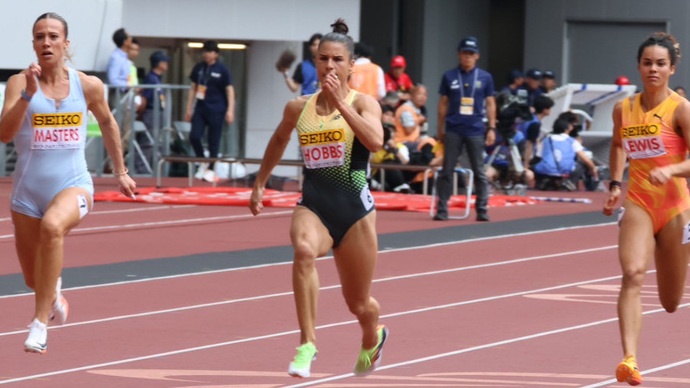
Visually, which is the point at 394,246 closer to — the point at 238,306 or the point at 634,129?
the point at 238,306

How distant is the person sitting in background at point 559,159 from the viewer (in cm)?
2244

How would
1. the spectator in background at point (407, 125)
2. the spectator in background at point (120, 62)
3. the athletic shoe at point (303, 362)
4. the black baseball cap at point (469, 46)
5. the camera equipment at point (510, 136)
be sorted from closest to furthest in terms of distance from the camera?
the athletic shoe at point (303, 362)
the black baseball cap at point (469, 46)
the spectator in background at point (407, 125)
the camera equipment at point (510, 136)
the spectator in background at point (120, 62)

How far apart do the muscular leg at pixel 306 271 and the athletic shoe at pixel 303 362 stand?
6 centimetres

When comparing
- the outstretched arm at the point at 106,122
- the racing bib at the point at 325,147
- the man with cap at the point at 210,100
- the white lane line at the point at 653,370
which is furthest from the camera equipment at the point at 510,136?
the racing bib at the point at 325,147

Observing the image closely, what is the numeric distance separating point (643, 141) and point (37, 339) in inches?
132

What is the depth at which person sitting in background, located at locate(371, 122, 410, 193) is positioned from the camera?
20516 millimetres

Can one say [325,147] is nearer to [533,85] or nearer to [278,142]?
[278,142]

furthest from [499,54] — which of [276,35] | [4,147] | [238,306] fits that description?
[238,306]

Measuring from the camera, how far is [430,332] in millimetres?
9922

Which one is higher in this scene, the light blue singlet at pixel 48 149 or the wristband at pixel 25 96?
the wristband at pixel 25 96

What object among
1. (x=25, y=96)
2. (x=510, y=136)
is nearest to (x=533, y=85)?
(x=510, y=136)

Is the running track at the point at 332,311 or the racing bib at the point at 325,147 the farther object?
the running track at the point at 332,311

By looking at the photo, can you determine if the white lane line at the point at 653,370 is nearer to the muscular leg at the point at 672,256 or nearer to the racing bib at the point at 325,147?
the muscular leg at the point at 672,256

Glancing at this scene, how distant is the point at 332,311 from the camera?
10859 mm
